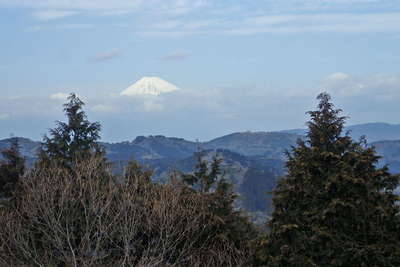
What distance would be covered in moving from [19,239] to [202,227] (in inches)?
339

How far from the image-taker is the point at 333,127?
20.8 m

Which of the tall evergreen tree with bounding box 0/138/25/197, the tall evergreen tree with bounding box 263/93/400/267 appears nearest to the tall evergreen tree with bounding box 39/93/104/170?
the tall evergreen tree with bounding box 0/138/25/197

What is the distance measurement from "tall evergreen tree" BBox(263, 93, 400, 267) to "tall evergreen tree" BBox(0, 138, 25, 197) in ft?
63.9

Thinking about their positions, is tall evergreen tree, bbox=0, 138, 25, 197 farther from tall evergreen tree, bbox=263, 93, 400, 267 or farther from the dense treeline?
tall evergreen tree, bbox=263, 93, 400, 267

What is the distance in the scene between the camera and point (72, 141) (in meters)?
37.8

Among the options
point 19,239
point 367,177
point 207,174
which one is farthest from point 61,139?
point 367,177

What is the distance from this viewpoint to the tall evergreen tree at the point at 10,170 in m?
34.3

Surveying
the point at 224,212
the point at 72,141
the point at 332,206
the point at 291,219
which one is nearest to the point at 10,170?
the point at 72,141

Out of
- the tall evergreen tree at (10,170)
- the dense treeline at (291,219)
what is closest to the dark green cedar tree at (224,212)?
the dense treeline at (291,219)

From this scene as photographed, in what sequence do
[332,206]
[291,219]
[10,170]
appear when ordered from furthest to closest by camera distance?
[10,170] < [291,219] < [332,206]

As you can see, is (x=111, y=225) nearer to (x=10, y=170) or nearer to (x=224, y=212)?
(x=224, y=212)

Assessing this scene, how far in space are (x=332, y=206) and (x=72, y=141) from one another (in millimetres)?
23225

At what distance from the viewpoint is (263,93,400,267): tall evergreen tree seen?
61.8 feet

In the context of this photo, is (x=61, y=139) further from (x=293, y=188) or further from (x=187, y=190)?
(x=293, y=188)
